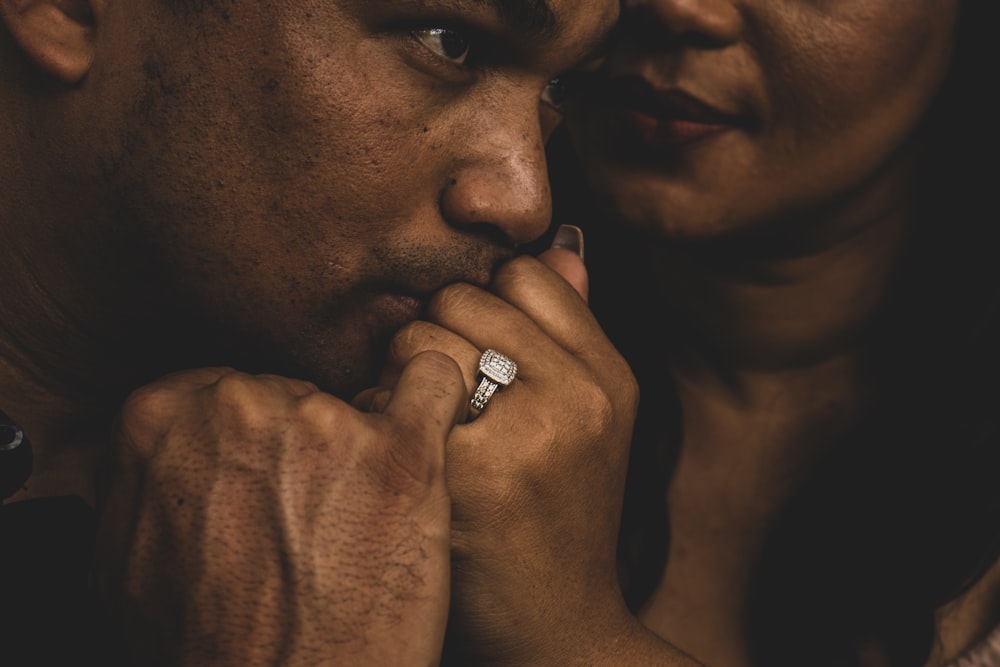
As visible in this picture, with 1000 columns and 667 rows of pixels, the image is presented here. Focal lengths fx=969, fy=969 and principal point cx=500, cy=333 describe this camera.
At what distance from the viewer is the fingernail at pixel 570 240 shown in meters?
1.64

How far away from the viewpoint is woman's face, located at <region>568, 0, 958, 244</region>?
1.44m

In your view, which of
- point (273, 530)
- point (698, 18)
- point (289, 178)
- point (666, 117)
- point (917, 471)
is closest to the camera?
point (273, 530)

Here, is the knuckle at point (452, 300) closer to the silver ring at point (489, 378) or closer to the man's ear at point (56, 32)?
the silver ring at point (489, 378)

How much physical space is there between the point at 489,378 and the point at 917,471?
899 millimetres

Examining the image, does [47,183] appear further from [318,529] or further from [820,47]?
[820,47]

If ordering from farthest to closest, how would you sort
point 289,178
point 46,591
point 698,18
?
point 698,18 → point 289,178 → point 46,591

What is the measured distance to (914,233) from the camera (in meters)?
1.76

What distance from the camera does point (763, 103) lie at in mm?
1495

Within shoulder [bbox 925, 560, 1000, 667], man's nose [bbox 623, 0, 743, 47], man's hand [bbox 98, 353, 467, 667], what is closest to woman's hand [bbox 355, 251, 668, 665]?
man's hand [bbox 98, 353, 467, 667]

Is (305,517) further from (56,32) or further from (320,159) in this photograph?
(56,32)

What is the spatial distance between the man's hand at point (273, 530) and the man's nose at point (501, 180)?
1.08 ft

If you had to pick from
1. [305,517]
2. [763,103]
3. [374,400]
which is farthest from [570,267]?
[305,517]

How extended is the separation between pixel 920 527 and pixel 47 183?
1.43 meters

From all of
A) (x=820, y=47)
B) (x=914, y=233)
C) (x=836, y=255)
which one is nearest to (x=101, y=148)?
(x=820, y=47)
